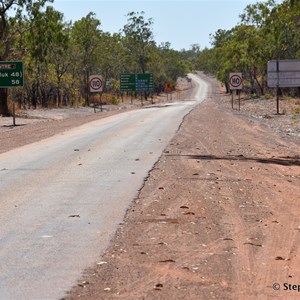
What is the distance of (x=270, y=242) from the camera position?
8664 millimetres

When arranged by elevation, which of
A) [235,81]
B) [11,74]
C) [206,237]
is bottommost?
[206,237]

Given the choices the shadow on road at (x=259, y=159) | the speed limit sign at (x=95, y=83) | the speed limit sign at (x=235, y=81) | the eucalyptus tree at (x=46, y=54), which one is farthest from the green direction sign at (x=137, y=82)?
the shadow on road at (x=259, y=159)

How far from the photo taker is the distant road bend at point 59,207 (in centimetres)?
716

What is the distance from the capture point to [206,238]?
886 cm

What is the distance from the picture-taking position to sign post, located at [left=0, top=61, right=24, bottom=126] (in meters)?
36.6

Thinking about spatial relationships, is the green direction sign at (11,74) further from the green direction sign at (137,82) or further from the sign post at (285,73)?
the green direction sign at (137,82)

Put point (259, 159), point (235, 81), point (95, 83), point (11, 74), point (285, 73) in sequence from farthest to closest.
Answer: point (95, 83) → point (235, 81) → point (285, 73) → point (11, 74) → point (259, 159)

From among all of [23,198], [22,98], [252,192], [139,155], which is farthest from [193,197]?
[22,98]

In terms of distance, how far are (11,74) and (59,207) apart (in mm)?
26746

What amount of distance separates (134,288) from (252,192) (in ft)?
21.8

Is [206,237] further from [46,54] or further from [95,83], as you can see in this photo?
[95,83]

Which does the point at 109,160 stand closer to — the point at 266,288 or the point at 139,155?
the point at 139,155

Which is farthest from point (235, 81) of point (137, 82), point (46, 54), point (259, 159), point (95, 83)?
point (259, 159)

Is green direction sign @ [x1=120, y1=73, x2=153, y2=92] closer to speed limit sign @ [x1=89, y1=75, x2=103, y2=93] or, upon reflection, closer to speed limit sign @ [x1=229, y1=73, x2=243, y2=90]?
speed limit sign @ [x1=89, y1=75, x2=103, y2=93]
